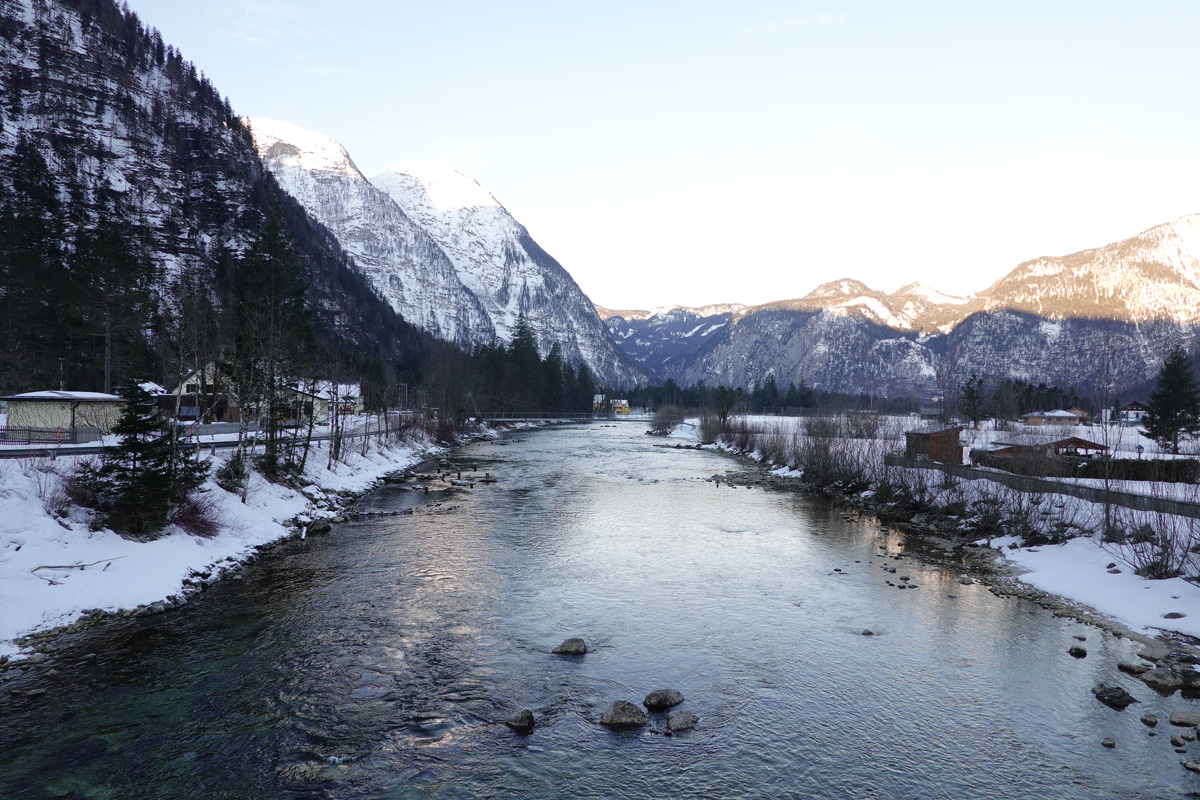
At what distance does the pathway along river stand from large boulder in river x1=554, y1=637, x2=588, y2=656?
1.32 feet

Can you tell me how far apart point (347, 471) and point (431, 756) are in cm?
3595

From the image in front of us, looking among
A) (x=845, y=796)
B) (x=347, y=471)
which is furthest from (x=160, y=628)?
(x=347, y=471)

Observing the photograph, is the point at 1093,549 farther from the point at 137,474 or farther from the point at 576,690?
the point at 137,474

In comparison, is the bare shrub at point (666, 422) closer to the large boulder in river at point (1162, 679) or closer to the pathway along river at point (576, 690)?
the pathway along river at point (576, 690)

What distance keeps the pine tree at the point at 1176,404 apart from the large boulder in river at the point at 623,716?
75.1m

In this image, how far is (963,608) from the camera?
19.0 m

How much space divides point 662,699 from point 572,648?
3320 mm

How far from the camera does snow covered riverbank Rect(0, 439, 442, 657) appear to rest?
1537cm

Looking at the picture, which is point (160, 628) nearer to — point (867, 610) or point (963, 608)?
point (867, 610)

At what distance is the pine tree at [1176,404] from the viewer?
62.8 m

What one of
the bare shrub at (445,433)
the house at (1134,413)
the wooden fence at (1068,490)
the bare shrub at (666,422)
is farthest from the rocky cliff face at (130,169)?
the house at (1134,413)

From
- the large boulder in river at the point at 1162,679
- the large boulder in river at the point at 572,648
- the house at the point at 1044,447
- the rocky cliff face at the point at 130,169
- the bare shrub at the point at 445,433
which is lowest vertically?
the large boulder in river at the point at 572,648

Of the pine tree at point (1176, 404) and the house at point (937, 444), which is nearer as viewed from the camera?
the house at point (937, 444)

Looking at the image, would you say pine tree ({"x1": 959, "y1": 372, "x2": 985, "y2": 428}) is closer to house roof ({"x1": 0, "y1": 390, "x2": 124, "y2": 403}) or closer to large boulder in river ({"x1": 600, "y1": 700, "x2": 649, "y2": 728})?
large boulder in river ({"x1": 600, "y1": 700, "x2": 649, "y2": 728})
